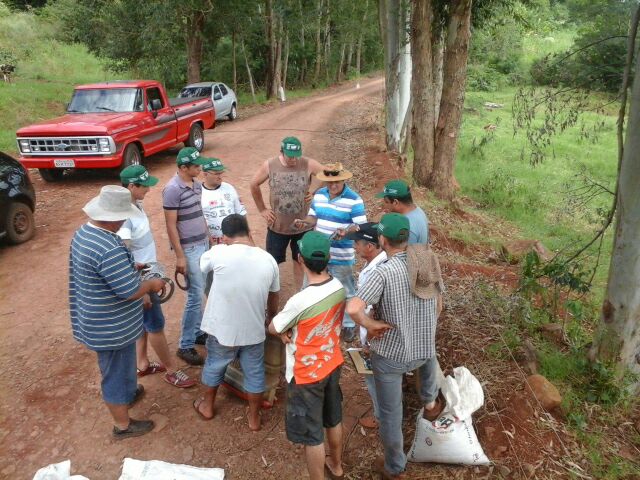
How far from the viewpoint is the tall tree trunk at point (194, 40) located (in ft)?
63.9

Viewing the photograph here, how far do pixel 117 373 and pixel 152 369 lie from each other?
955mm

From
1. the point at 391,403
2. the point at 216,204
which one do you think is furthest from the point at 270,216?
the point at 391,403

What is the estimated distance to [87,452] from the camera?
11.4 feet

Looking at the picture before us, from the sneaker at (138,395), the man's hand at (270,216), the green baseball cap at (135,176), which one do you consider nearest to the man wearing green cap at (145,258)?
the green baseball cap at (135,176)

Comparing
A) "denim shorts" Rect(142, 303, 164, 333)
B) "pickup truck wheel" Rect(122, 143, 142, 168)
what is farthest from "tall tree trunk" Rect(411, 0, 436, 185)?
"denim shorts" Rect(142, 303, 164, 333)

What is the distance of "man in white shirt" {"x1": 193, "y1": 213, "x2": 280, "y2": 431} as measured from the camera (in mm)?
3303

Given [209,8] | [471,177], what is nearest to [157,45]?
[209,8]

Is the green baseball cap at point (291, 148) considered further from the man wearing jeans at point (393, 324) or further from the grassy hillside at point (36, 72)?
the grassy hillside at point (36, 72)

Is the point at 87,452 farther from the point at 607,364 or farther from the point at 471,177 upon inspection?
the point at 471,177

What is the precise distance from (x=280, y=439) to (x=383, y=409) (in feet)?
3.32

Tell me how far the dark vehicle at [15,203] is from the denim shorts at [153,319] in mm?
4097

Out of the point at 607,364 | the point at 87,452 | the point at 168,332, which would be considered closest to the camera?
the point at 87,452

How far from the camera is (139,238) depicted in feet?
12.6

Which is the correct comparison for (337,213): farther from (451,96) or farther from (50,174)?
(50,174)
